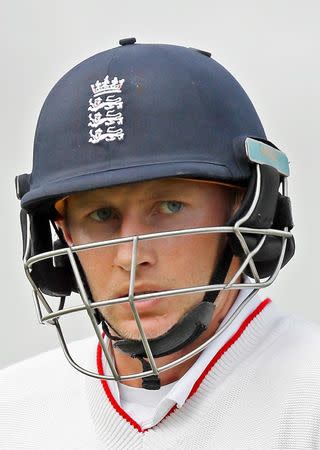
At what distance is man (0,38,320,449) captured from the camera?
210 cm

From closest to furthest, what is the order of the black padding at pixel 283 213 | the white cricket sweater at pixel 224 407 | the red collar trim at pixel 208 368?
the white cricket sweater at pixel 224 407 → the red collar trim at pixel 208 368 → the black padding at pixel 283 213

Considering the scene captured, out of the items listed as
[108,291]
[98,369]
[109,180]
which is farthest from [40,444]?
[109,180]

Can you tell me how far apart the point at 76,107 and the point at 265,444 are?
1.97 feet

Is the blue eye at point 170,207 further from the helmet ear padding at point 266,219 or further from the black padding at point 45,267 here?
the black padding at point 45,267

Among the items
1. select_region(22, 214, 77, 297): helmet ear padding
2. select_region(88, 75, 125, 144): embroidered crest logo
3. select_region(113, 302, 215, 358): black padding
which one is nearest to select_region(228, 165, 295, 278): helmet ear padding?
select_region(113, 302, 215, 358): black padding

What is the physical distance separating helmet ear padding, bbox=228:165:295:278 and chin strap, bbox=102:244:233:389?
0.13ft

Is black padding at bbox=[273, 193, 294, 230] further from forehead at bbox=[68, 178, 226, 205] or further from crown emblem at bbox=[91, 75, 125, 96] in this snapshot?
crown emblem at bbox=[91, 75, 125, 96]

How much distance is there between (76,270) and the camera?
6.88 feet

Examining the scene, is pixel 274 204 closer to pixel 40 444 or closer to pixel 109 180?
pixel 109 180

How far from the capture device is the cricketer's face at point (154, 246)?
2102 mm

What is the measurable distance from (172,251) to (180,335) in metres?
0.13

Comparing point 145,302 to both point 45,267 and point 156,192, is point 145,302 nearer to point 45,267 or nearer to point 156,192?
point 156,192

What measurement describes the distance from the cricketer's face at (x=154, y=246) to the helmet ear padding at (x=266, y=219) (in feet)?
0.16

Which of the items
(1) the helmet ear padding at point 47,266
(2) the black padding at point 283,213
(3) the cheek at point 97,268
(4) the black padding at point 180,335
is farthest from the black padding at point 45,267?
(2) the black padding at point 283,213
